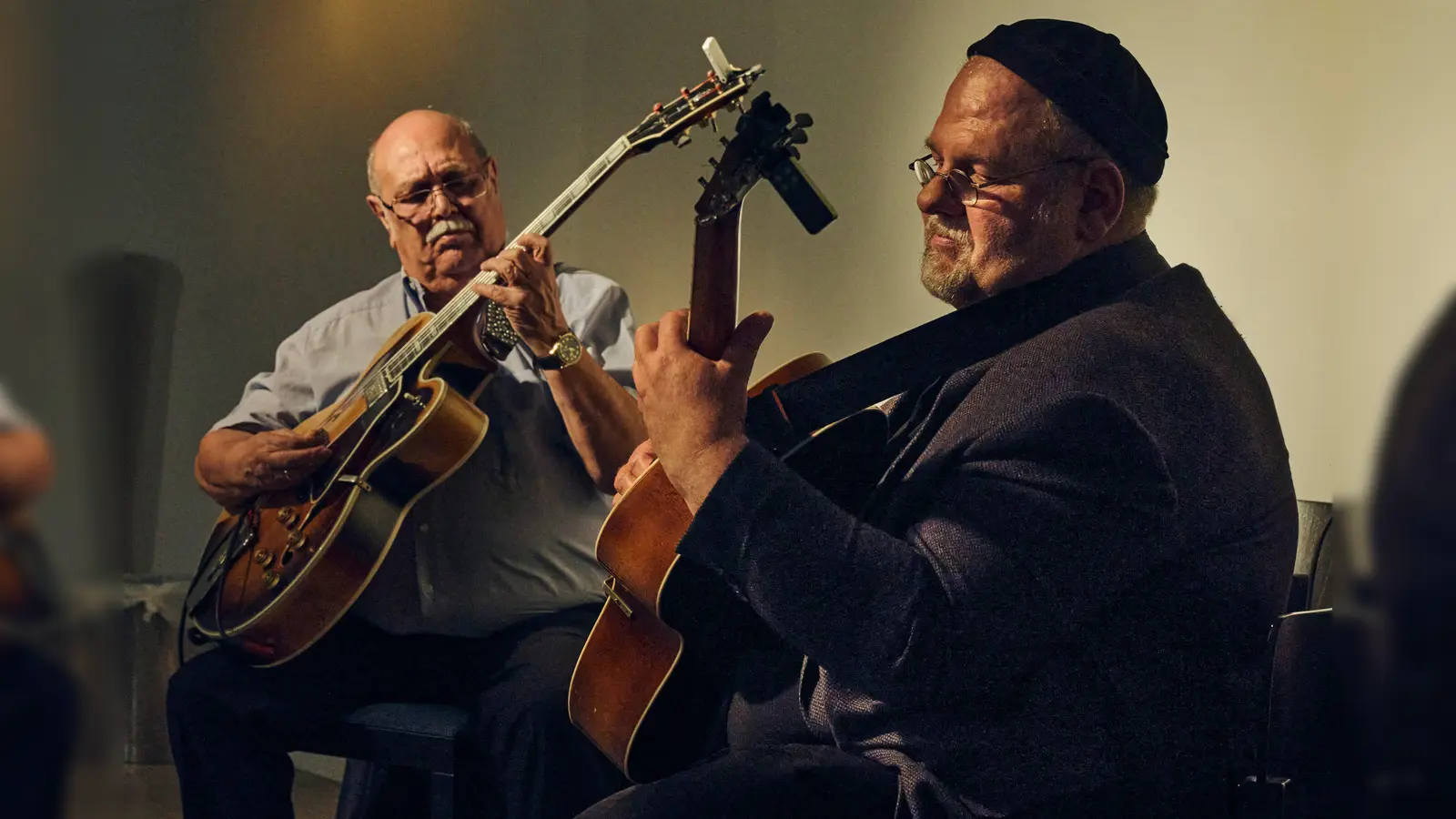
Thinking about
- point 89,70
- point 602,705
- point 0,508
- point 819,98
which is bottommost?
point 602,705

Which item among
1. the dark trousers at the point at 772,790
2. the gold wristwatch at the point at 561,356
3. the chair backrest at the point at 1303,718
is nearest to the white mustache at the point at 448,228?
the gold wristwatch at the point at 561,356

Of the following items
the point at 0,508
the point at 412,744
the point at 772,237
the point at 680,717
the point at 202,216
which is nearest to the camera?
the point at 0,508

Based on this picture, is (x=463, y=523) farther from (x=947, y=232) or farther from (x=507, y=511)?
(x=947, y=232)

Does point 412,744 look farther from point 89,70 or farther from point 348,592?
point 89,70

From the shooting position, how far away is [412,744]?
206 cm

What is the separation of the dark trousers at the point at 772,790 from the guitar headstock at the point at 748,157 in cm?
61

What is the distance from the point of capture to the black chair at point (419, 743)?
204 cm

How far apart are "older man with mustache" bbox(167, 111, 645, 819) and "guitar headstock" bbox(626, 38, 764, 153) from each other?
10.4 inches

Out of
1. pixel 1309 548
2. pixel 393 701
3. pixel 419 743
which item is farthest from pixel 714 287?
pixel 393 701

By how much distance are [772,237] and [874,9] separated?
545 mm

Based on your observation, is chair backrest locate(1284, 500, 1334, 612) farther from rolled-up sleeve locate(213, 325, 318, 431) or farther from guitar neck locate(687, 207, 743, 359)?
rolled-up sleeve locate(213, 325, 318, 431)

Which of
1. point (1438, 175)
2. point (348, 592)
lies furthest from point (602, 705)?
point (1438, 175)

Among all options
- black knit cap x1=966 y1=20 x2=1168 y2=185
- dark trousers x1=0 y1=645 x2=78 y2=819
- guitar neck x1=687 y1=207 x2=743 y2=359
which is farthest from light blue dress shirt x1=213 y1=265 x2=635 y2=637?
dark trousers x1=0 y1=645 x2=78 y2=819

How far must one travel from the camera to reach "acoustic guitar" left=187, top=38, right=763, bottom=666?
2113 millimetres
